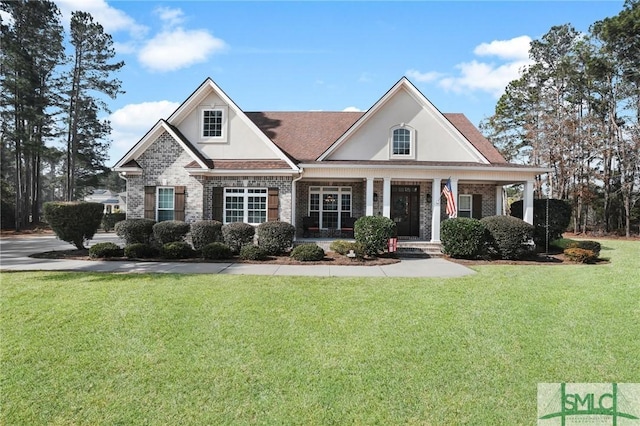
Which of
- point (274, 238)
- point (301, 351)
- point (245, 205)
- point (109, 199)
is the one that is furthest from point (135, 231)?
point (109, 199)

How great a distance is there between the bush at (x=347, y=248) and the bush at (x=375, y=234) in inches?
12.2

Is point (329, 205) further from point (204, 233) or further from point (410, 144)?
point (204, 233)

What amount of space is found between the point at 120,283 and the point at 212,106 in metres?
10.4

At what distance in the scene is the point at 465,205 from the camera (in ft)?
59.1

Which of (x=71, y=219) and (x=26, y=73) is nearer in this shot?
(x=71, y=219)

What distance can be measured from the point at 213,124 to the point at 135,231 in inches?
230

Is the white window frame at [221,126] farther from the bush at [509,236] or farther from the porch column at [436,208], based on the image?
the bush at [509,236]

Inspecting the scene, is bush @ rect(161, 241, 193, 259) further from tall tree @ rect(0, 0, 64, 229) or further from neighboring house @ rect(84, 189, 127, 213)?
neighboring house @ rect(84, 189, 127, 213)

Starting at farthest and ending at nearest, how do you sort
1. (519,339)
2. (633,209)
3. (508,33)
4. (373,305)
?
(633,209) < (508,33) < (373,305) < (519,339)

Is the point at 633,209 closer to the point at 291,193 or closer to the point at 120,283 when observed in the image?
the point at 291,193

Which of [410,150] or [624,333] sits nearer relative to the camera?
[624,333]

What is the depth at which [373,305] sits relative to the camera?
22.0 ft

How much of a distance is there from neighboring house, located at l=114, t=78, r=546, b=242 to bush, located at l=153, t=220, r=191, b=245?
1289mm

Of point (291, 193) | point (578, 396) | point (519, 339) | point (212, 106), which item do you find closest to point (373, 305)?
point (519, 339)
